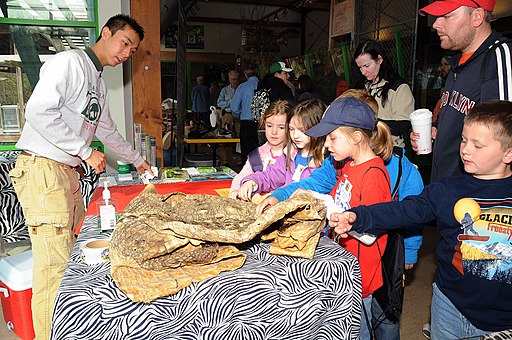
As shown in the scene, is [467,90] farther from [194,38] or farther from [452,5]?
[194,38]

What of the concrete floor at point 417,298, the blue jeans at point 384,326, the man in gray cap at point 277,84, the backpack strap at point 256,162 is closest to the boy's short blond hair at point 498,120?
the blue jeans at point 384,326

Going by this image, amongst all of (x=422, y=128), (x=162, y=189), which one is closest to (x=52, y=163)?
(x=162, y=189)

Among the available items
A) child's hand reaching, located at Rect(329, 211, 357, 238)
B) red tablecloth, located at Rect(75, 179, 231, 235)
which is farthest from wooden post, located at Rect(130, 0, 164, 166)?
child's hand reaching, located at Rect(329, 211, 357, 238)

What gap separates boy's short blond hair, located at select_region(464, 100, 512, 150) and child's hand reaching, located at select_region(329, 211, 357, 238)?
0.52m

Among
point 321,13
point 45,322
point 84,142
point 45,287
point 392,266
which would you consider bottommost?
point 45,322

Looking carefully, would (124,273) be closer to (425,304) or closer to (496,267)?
(496,267)

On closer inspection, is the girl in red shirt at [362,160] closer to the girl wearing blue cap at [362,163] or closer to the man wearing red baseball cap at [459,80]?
the girl wearing blue cap at [362,163]

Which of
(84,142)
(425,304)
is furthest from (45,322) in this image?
(425,304)

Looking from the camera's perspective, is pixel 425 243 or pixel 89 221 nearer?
pixel 89 221

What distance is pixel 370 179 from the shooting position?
158 centimetres

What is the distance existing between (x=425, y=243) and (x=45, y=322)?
3.39 metres

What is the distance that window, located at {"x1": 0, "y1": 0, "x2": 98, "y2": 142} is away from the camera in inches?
146

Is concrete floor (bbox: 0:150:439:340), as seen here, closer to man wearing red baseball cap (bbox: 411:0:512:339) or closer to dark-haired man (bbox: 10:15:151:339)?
dark-haired man (bbox: 10:15:151:339)

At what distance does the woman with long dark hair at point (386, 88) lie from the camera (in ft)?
10.0
